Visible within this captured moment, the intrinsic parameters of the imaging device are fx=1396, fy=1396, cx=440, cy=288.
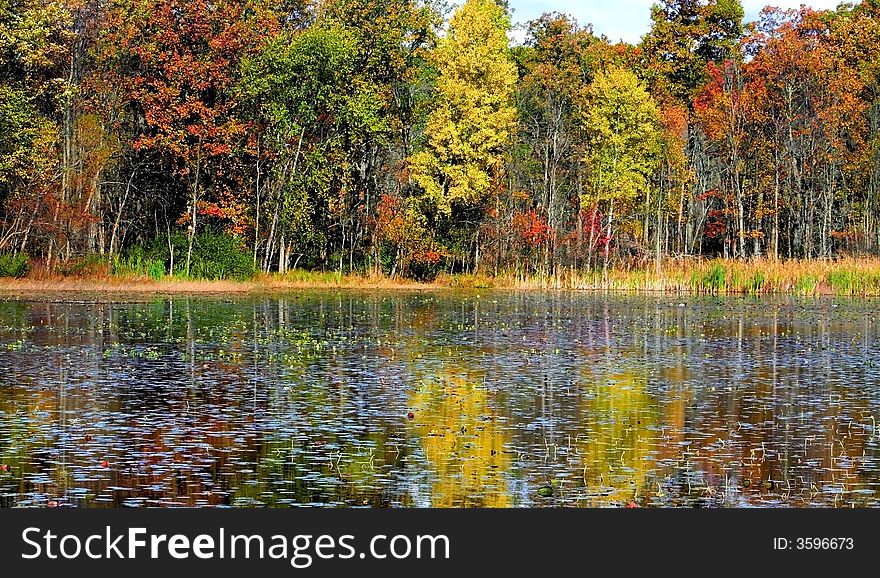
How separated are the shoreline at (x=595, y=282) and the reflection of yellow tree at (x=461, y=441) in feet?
113

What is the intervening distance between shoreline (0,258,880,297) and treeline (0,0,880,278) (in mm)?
1771

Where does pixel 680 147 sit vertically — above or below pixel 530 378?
above

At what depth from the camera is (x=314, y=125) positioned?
67812mm

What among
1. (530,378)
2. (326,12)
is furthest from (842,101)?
(530,378)

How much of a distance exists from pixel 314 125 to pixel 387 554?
5676cm

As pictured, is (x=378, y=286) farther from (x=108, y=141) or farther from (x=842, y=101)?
(x=842, y=101)

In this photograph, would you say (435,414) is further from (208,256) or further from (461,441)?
(208,256)

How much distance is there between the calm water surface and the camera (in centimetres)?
1494

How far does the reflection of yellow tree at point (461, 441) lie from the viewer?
48.1 ft

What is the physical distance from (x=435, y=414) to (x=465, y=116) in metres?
52.0

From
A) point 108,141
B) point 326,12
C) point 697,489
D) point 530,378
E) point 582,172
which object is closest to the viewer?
point 697,489

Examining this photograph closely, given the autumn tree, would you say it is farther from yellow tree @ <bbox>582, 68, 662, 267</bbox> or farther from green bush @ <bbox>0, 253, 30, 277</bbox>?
yellow tree @ <bbox>582, 68, 662, 267</bbox>

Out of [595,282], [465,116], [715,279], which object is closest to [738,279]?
[715,279]

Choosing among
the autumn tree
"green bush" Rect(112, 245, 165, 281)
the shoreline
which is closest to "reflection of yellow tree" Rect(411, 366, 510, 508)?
the shoreline
